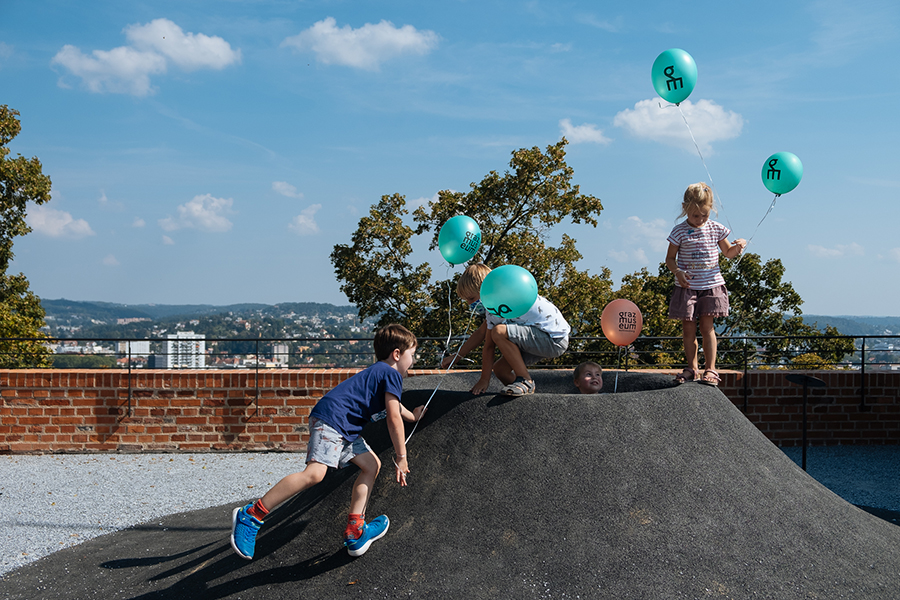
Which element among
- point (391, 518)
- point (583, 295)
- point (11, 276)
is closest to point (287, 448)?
point (391, 518)

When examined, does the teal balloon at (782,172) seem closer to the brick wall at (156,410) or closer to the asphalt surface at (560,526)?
the asphalt surface at (560,526)

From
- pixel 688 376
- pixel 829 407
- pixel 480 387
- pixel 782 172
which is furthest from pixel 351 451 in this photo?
pixel 829 407

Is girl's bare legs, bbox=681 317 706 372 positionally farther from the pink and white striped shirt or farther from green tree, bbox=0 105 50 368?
green tree, bbox=0 105 50 368

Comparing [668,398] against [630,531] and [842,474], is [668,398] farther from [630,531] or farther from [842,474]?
[842,474]

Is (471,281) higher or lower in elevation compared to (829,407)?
higher

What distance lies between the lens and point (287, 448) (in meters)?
8.79

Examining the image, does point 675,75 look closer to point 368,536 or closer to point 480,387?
point 480,387

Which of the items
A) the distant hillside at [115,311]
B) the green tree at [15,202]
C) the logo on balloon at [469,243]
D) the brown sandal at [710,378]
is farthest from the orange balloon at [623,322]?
the distant hillside at [115,311]

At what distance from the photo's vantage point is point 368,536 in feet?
12.5

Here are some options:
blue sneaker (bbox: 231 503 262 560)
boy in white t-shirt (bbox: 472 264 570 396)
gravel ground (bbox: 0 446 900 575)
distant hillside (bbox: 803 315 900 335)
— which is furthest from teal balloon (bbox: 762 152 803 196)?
distant hillside (bbox: 803 315 900 335)

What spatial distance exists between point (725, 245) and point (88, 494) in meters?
6.90

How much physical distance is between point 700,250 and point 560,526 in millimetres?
2660

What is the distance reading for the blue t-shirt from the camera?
148 inches

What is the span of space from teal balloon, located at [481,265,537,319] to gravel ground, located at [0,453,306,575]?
403 cm
